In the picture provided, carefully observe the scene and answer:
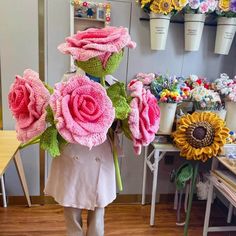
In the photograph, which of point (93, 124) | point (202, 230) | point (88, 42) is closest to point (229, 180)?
point (202, 230)

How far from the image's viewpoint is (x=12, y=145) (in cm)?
187

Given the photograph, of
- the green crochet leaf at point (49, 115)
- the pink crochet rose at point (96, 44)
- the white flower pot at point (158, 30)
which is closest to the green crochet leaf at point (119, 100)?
the pink crochet rose at point (96, 44)

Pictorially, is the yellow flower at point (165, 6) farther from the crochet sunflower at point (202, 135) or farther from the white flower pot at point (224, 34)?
the crochet sunflower at point (202, 135)

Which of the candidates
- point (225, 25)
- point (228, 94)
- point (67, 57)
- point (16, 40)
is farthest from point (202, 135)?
point (16, 40)

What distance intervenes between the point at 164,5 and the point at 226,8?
454 mm

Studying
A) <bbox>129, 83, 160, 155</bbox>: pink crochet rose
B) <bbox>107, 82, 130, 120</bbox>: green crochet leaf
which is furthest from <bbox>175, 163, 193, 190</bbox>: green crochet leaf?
<bbox>107, 82, 130, 120</bbox>: green crochet leaf

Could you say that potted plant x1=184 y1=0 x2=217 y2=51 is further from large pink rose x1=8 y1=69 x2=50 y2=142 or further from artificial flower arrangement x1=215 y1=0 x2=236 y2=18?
large pink rose x1=8 y1=69 x2=50 y2=142

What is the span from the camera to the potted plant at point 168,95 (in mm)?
1891

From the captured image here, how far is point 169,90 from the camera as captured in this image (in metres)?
1.90

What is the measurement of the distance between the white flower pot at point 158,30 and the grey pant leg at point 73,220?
4.34 ft

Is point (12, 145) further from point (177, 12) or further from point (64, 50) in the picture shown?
point (177, 12)

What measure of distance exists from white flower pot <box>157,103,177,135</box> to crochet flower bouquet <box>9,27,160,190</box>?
847 mm

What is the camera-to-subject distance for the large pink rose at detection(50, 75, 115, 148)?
96cm

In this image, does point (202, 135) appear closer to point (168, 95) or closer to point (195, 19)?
point (168, 95)
